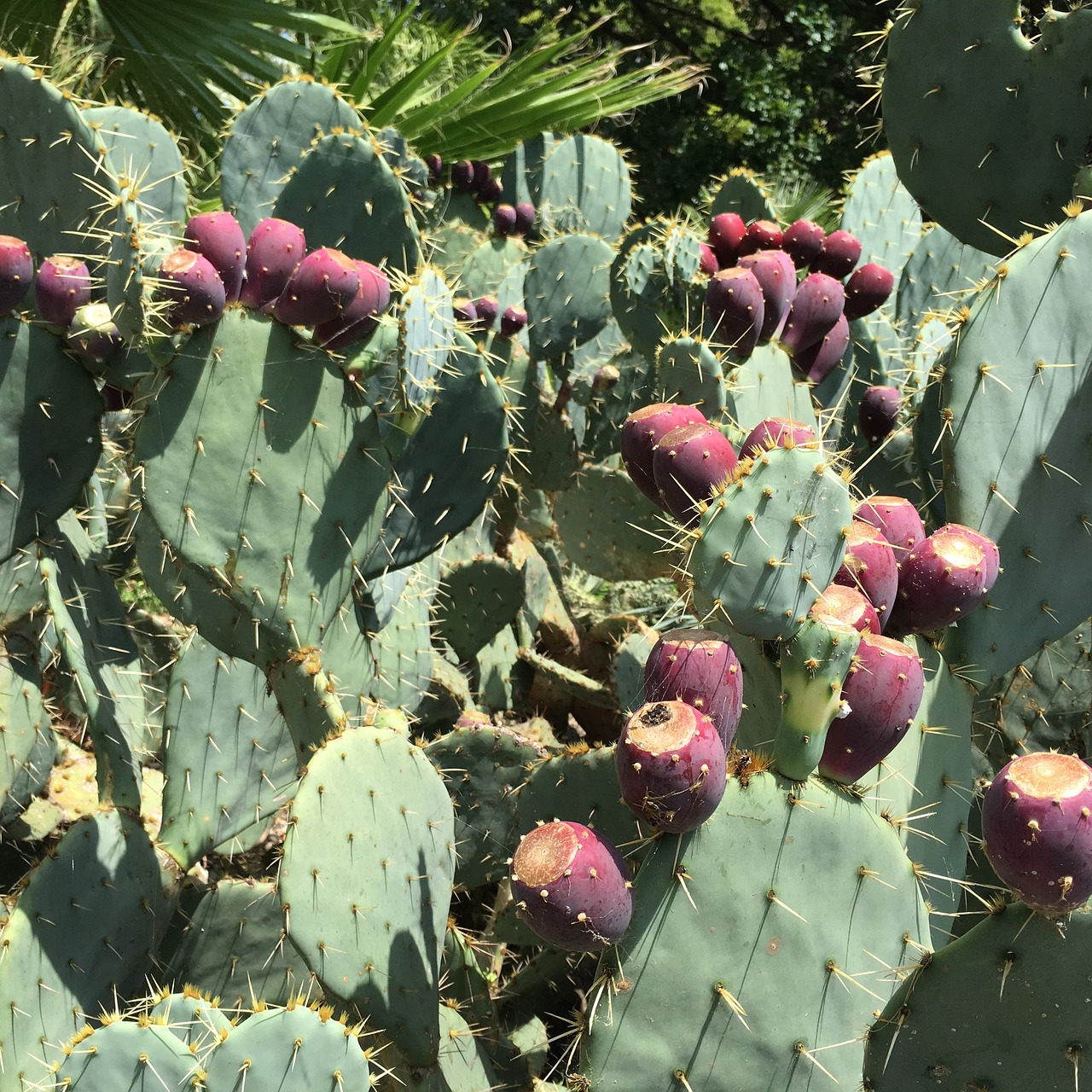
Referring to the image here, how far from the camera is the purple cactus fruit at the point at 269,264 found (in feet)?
5.33

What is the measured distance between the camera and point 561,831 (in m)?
1.04

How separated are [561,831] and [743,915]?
22 cm

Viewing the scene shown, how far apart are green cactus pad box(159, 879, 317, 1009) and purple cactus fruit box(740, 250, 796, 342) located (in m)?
1.35

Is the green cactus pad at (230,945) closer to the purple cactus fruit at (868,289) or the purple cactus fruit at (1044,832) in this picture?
the purple cactus fruit at (1044,832)

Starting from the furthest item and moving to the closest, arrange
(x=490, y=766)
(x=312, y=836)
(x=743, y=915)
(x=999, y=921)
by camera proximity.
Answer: (x=490, y=766) → (x=312, y=836) → (x=743, y=915) → (x=999, y=921)

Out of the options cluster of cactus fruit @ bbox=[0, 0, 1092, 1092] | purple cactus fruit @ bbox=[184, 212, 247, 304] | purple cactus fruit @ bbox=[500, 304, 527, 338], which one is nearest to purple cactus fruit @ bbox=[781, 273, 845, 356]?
cluster of cactus fruit @ bbox=[0, 0, 1092, 1092]

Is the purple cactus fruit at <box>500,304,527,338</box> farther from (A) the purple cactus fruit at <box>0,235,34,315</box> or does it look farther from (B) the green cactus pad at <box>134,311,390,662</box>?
(A) the purple cactus fruit at <box>0,235,34,315</box>

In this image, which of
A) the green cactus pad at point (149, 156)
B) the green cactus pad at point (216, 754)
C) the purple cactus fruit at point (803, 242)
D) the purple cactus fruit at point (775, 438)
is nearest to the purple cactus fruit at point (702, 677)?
the purple cactus fruit at point (775, 438)

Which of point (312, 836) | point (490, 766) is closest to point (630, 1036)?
point (312, 836)

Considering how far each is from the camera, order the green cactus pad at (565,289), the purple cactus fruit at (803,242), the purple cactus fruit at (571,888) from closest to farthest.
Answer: the purple cactus fruit at (571,888), the purple cactus fruit at (803,242), the green cactus pad at (565,289)

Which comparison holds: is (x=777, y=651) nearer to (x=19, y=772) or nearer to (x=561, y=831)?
(x=561, y=831)

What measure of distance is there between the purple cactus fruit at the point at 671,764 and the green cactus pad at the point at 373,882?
0.53 m

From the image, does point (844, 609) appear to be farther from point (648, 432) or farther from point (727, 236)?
point (727, 236)

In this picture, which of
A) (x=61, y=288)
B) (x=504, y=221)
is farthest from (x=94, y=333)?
(x=504, y=221)
